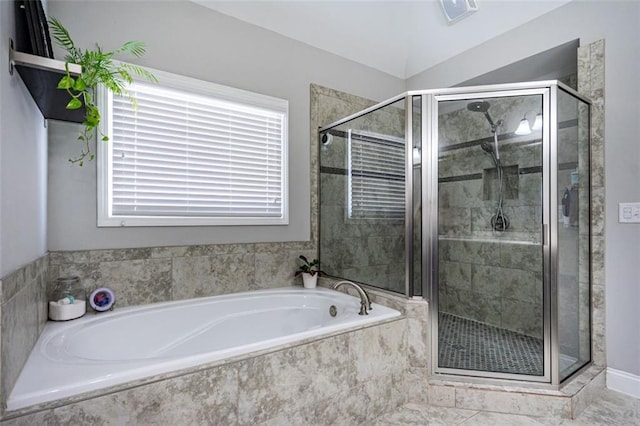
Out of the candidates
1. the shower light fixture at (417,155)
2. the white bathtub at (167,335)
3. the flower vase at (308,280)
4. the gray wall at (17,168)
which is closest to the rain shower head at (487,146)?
A: the shower light fixture at (417,155)

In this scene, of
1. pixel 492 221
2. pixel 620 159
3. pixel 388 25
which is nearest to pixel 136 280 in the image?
pixel 492 221

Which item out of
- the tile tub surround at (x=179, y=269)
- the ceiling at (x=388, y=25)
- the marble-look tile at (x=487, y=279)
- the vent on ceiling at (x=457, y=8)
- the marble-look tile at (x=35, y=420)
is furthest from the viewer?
the vent on ceiling at (x=457, y=8)

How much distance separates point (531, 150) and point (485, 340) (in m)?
1.23

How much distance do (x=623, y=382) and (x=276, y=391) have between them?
2107mm

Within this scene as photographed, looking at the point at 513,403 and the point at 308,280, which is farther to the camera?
the point at 308,280

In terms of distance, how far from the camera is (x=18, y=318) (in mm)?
1135

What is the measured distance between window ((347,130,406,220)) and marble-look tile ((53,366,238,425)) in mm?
1392

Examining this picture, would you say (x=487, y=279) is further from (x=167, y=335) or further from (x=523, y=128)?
(x=167, y=335)

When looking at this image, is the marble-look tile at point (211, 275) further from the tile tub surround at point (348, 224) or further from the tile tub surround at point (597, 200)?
the tile tub surround at point (597, 200)

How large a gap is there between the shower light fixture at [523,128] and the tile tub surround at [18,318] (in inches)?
96.1

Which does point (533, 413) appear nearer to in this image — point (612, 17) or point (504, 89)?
point (504, 89)

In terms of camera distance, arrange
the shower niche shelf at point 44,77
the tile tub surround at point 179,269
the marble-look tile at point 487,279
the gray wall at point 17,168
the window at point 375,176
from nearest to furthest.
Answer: the gray wall at point 17,168, the shower niche shelf at point 44,77, the tile tub surround at point 179,269, the window at point 375,176, the marble-look tile at point 487,279

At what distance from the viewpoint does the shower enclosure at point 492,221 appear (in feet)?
6.19

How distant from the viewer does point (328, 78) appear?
116 inches
